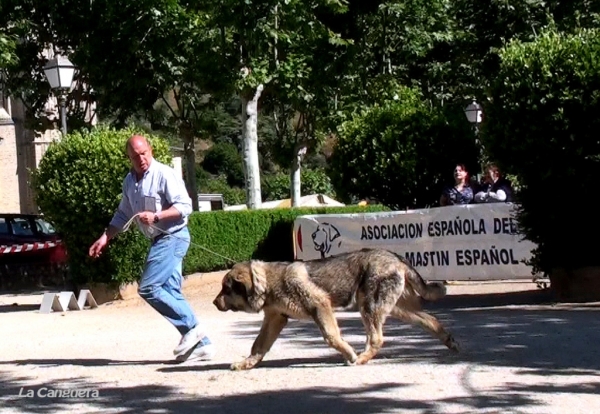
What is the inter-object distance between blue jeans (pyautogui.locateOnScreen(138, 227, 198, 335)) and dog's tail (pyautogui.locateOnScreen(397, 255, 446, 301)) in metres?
1.86

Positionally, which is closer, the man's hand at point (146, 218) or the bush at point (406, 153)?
the man's hand at point (146, 218)

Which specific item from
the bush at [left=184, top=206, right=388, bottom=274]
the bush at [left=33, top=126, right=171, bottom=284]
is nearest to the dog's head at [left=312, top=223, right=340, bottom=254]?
the bush at [left=184, top=206, right=388, bottom=274]

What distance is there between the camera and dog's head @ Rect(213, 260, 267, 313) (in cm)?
862

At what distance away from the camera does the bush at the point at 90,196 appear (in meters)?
16.2

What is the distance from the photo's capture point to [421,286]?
8922mm

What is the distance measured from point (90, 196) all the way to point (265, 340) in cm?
808

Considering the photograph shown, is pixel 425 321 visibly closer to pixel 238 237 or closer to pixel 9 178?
pixel 238 237

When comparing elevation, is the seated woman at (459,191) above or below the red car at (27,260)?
above

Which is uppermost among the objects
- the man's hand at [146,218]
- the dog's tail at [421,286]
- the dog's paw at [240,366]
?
the man's hand at [146,218]

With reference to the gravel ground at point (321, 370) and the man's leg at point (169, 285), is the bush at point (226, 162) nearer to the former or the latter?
the gravel ground at point (321, 370)

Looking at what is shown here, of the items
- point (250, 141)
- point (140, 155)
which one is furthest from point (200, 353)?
point (250, 141)

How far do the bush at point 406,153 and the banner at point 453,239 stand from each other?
104 centimetres

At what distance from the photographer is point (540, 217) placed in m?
13.8

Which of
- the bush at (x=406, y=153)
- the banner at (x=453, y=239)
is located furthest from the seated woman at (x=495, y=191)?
the bush at (x=406, y=153)
